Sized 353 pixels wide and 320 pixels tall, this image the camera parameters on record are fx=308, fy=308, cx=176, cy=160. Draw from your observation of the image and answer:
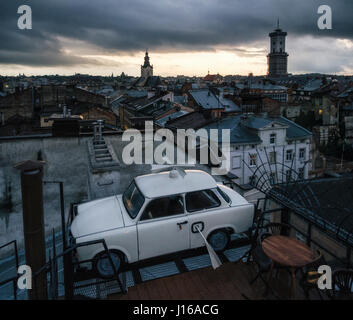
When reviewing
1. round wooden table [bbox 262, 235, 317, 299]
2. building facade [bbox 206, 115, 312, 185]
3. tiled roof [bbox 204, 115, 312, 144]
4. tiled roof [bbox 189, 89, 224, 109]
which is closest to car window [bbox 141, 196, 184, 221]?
round wooden table [bbox 262, 235, 317, 299]

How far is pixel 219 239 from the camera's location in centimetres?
602

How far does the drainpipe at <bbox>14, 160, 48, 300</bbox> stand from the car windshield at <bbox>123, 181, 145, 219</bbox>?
1.56 meters

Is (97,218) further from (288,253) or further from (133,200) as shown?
(288,253)

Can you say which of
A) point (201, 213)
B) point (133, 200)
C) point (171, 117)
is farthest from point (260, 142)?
point (133, 200)

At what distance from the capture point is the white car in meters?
5.27

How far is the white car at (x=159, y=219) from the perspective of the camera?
527 centimetres

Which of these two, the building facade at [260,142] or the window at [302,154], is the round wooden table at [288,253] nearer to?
the building facade at [260,142]

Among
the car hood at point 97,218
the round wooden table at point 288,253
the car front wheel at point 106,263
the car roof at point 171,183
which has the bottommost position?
the car front wheel at point 106,263

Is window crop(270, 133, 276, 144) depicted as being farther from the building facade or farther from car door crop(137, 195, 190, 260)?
car door crop(137, 195, 190, 260)

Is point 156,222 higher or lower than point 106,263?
higher

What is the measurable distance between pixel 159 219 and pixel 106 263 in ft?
3.84

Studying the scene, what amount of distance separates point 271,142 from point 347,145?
2656 centimetres

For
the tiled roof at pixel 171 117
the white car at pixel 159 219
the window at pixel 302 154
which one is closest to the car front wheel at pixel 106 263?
the white car at pixel 159 219
